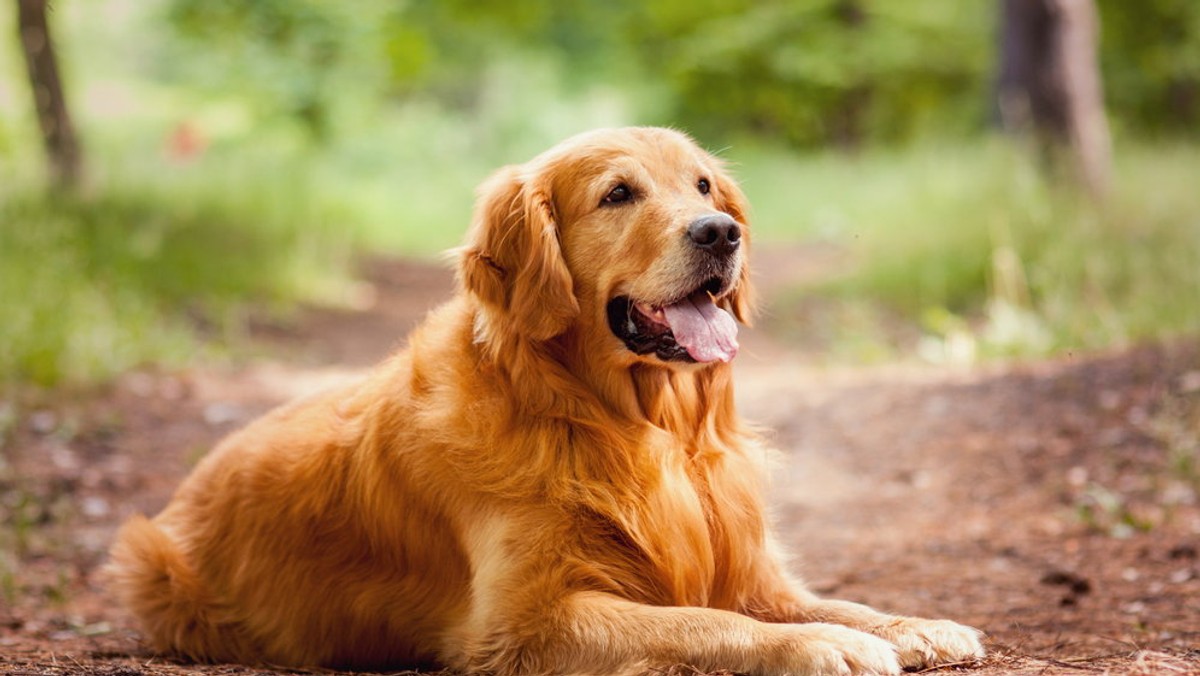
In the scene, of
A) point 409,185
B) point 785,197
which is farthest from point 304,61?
point 785,197

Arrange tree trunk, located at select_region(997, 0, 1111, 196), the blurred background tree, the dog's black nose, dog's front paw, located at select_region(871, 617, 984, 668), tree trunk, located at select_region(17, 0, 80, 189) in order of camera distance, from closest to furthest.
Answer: dog's front paw, located at select_region(871, 617, 984, 668) → the dog's black nose → the blurred background tree → tree trunk, located at select_region(17, 0, 80, 189) → tree trunk, located at select_region(997, 0, 1111, 196)

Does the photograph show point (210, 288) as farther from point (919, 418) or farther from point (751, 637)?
point (751, 637)

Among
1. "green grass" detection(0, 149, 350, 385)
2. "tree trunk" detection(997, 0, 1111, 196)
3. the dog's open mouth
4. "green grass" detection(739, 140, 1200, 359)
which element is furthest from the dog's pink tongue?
"tree trunk" detection(997, 0, 1111, 196)

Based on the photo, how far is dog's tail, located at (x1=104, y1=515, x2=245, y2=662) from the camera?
11.6ft

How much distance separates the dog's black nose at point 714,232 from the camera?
10.3 ft

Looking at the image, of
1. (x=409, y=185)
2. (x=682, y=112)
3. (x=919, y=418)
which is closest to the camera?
(x=919, y=418)

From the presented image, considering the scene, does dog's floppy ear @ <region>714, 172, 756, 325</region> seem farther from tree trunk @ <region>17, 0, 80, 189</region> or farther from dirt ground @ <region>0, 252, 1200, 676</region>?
tree trunk @ <region>17, 0, 80, 189</region>

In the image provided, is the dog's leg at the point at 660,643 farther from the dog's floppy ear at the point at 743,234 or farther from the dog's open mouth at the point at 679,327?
the dog's floppy ear at the point at 743,234

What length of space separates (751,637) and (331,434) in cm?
140

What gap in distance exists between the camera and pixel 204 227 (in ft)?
35.7

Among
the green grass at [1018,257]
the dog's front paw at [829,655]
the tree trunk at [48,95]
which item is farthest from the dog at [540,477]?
the tree trunk at [48,95]

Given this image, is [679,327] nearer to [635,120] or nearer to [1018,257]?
[1018,257]

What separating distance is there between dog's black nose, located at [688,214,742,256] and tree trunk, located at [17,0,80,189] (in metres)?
7.86

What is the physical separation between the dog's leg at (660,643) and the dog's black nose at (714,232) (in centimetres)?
93
